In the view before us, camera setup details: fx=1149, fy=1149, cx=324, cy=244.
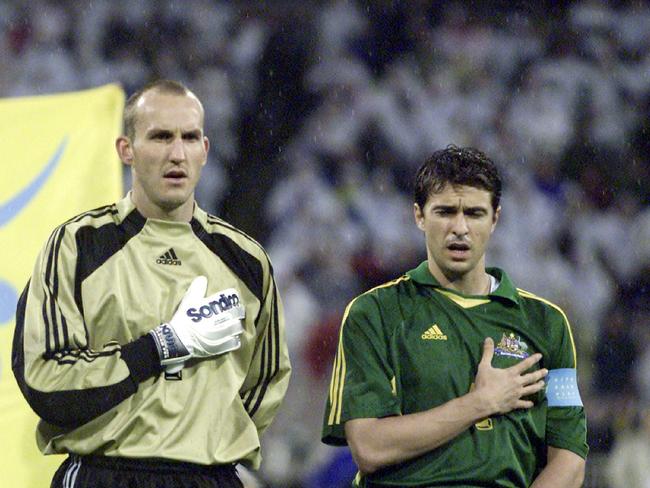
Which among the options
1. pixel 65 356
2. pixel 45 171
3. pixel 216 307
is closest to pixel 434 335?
pixel 216 307

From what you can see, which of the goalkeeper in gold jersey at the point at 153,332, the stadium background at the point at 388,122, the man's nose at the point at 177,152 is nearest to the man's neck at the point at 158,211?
the goalkeeper in gold jersey at the point at 153,332

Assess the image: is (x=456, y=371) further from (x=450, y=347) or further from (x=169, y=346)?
(x=169, y=346)

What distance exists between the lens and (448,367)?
2818 millimetres

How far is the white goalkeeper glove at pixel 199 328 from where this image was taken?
110 inches

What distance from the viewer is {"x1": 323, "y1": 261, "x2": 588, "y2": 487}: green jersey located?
2.76 meters

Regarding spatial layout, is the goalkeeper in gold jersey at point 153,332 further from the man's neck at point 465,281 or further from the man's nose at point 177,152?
the man's neck at point 465,281

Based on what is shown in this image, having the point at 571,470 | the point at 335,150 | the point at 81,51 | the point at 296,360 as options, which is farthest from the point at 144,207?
the point at 81,51

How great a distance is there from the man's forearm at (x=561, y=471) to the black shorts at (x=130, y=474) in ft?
2.69

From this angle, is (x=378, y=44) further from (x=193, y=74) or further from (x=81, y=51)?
(x=81, y=51)

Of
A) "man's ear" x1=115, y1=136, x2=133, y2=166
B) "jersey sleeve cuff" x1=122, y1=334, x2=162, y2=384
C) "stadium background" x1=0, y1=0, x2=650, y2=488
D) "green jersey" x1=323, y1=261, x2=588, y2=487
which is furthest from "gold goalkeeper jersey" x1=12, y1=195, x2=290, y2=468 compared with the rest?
"stadium background" x1=0, y1=0, x2=650, y2=488

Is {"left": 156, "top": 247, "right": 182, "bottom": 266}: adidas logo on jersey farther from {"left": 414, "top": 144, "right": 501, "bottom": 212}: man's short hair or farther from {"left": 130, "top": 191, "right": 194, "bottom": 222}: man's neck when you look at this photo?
{"left": 414, "top": 144, "right": 501, "bottom": 212}: man's short hair

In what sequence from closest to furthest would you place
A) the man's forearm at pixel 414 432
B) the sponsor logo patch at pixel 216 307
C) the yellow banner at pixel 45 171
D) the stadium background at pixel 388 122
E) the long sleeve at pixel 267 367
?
the man's forearm at pixel 414 432 < the sponsor logo patch at pixel 216 307 < the long sleeve at pixel 267 367 < the yellow banner at pixel 45 171 < the stadium background at pixel 388 122

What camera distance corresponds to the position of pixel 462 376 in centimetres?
282

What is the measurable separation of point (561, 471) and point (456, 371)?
35 cm
